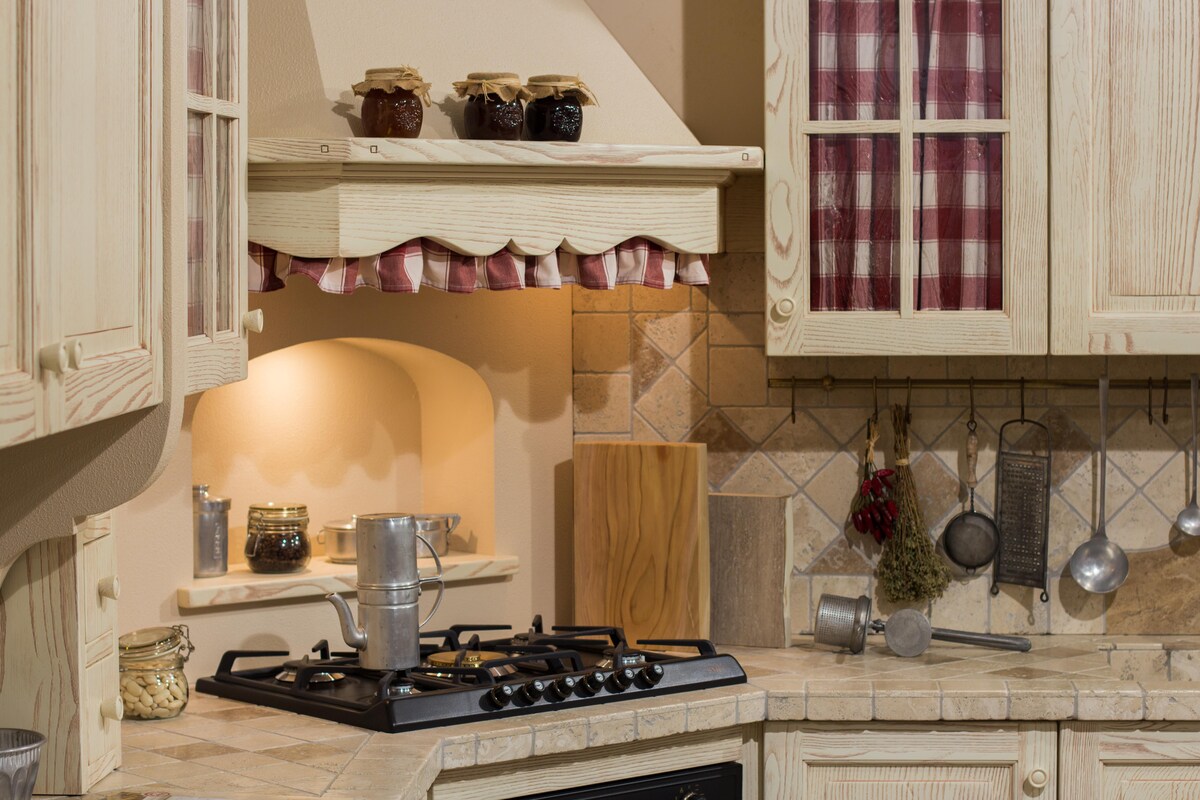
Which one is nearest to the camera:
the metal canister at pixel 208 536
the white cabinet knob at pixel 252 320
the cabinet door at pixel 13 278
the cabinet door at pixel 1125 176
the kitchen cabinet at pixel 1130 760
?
the cabinet door at pixel 13 278

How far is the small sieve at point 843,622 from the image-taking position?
2855 mm

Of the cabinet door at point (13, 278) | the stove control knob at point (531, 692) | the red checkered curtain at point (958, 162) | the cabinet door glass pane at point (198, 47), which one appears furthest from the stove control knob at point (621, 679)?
the cabinet door at point (13, 278)

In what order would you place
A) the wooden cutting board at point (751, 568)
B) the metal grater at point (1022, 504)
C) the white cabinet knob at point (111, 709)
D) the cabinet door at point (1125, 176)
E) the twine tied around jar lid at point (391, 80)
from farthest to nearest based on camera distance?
the metal grater at point (1022, 504)
the wooden cutting board at point (751, 568)
the cabinet door at point (1125, 176)
the twine tied around jar lid at point (391, 80)
the white cabinet knob at point (111, 709)

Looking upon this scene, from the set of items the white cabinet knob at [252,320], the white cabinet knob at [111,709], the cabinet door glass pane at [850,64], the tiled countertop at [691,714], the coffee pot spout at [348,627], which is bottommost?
the tiled countertop at [691,714]

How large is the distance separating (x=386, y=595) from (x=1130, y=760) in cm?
131

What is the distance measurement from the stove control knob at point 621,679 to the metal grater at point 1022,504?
95cm

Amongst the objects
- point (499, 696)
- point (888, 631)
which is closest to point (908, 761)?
point (888, 631)

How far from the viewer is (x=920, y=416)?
3.08 meters

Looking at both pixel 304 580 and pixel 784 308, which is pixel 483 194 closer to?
pixel 784 308

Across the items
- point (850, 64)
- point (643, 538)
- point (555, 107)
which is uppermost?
point (850, 64)

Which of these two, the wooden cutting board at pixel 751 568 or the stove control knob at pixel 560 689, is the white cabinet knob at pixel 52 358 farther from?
the wooden cutting board at pixel 751 568

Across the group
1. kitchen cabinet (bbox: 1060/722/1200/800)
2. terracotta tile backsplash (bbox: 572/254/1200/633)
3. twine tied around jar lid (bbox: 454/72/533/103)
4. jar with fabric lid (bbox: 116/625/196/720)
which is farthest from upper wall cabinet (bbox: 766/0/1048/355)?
jar with fabric lid (bbox: 116/625/196/720)

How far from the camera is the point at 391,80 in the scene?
2.46 metres

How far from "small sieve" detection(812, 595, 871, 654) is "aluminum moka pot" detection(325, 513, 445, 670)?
807 millimetres
